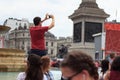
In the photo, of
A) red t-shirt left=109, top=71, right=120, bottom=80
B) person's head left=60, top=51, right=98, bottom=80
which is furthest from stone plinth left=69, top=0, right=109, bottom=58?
person's head left=60, top=51, right=98, bottom=80

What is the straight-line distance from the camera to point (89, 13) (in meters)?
60.8

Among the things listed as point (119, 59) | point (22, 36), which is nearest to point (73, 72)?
point (119, 59)

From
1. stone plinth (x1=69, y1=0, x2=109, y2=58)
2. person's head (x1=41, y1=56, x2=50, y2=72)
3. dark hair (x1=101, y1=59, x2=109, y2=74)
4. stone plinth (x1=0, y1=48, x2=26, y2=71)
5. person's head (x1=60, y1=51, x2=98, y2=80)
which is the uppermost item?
stone plinth (x1=69, y1=0, x2=109, y2=58)

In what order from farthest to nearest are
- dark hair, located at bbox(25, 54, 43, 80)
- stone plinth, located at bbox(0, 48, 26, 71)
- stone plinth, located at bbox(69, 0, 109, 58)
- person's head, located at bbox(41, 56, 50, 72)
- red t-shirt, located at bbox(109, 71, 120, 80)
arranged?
stone plinth, located at bbox(69, 0, 109, 58) → stone plinth, located at bbox(0, 48, 26, 71) → person's head, located at bbox(41, 56, 50, 72) → red t-shirt, located at bbox(109, 71, 120, 80) → dark hair, located at bbox(25, 54, 43, 80)

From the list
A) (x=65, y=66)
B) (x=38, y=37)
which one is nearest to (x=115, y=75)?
(x=65, y=66)

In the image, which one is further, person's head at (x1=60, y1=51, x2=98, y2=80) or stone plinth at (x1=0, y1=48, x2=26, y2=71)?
stone plinth at (x1=0, y1=48, x2=26, y2=71)

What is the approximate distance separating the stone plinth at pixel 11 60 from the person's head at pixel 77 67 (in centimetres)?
1768

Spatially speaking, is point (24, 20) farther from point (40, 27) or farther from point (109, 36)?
point (40, 27)

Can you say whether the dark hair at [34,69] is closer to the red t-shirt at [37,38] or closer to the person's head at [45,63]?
the person's head at [45,63]

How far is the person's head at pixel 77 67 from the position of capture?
3182 mm

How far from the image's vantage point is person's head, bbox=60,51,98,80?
3.18m

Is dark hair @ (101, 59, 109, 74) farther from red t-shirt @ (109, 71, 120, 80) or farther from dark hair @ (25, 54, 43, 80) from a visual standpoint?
dark hair @ (25, 54, 43, 80)

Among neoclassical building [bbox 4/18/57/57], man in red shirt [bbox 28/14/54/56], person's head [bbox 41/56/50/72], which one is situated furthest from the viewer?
neoclassical building [bbox 4/18/57/57]

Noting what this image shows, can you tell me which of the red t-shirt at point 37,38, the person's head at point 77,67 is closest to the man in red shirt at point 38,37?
the red t-shirt at point 37,38
